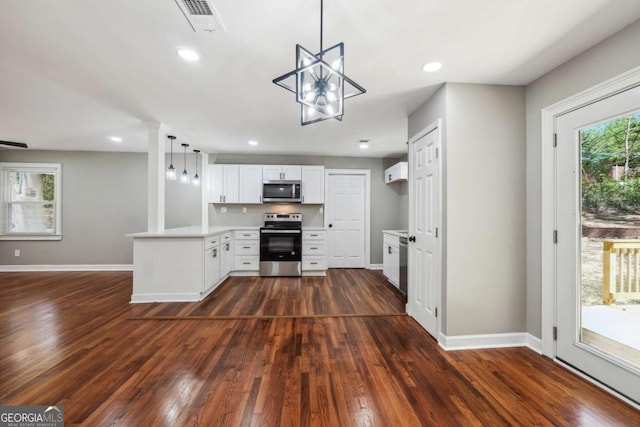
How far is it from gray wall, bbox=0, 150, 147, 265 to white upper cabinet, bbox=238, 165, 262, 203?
2064 millimetres

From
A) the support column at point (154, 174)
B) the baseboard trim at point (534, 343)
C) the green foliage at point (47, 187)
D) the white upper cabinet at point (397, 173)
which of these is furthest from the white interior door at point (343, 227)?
the green foliage at point (47, 187)

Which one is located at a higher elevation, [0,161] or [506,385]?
[0,161]

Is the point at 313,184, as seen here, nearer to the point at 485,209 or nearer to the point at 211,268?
the point at 211,268

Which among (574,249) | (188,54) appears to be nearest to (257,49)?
(188,54)

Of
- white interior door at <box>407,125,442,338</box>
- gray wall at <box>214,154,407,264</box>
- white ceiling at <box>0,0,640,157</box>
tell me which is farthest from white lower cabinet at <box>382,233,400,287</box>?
white ceiling at <box>0,0,640,157</box>

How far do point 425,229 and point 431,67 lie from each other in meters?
1.48

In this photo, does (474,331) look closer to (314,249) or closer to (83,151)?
(314,249)

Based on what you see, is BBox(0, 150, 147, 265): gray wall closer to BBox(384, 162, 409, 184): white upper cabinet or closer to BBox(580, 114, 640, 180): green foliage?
BBox(384, 162, 409, 184): white upper cabinet

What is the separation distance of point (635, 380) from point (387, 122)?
3.05 meters

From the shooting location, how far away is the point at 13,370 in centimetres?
188

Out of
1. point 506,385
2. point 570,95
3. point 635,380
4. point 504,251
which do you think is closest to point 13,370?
point 506,385

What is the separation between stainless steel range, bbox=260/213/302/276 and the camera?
4.67m

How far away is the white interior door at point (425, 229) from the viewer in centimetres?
243

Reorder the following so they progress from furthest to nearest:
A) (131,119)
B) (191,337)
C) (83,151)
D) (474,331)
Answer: (83,151) < (131,119) < (191,337) < (474,331)
